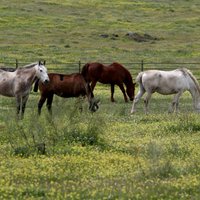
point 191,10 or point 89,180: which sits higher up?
point 89,180

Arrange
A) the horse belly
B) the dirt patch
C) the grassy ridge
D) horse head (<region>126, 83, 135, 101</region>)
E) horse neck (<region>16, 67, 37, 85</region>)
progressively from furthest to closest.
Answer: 1. the dirt patch
2. the grassy ridge
3. horse head (<region>126, 83, 135, 101</region>)
4. the horse belly
5. horse neck (<region>16, 67, 37, 85</region>)

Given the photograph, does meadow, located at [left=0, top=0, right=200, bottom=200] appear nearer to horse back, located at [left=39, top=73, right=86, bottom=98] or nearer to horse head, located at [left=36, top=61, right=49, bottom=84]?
horse head, located at [left=36, top=61, right=49, bottom=84]

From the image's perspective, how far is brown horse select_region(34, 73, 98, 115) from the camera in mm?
22984

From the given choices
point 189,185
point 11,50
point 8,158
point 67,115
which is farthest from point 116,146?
point 11,50

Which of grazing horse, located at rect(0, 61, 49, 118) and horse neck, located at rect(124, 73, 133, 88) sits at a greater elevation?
grazing horse, located at rect(0, 61, 49, 118)

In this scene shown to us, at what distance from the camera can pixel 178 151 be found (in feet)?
47.2

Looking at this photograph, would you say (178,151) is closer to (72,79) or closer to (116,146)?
(116,146)

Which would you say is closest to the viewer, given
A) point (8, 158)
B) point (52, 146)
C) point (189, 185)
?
point (189, 185)

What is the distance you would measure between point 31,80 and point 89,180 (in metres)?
9.44

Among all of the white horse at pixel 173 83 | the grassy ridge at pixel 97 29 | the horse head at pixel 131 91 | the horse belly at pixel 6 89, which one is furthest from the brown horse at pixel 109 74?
the grassy ridge at pixel 97 29

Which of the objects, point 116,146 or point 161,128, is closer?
point 116,146

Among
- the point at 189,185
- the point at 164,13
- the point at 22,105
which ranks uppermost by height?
the point at 189,185

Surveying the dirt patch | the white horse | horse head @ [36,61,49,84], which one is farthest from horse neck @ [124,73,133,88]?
the dirt patch

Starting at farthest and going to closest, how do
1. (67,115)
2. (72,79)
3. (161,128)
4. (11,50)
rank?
(11,50) → (72,79) → (161,128) → (67,115)
